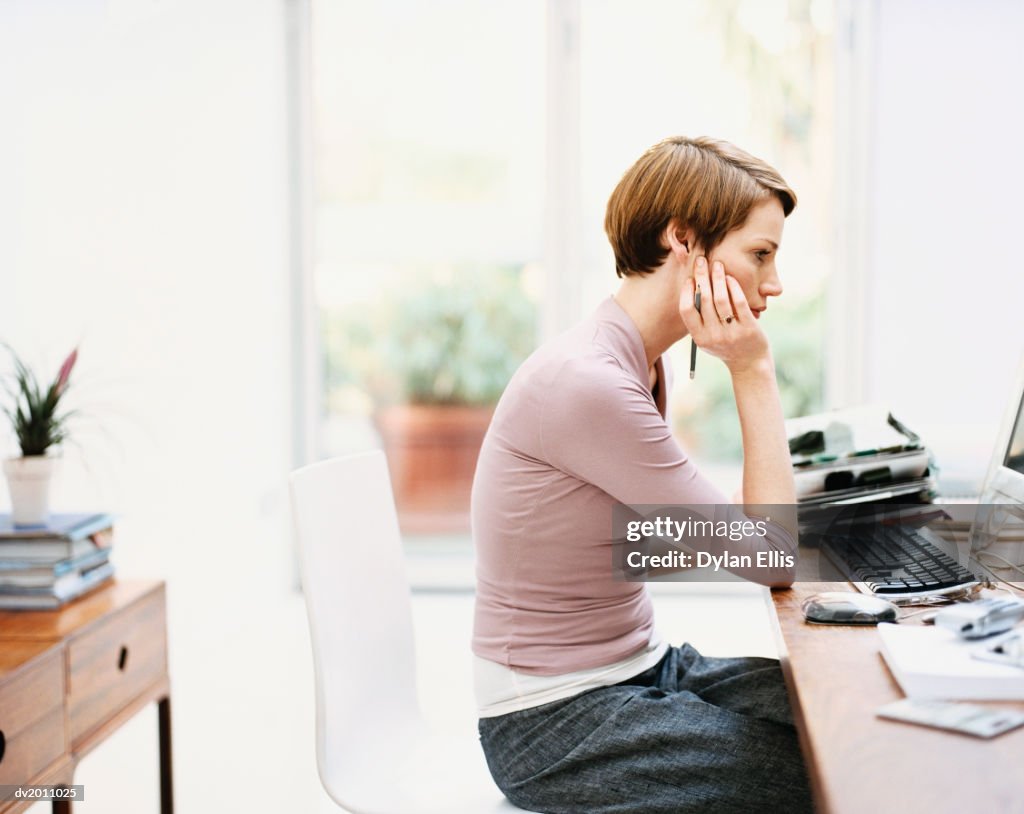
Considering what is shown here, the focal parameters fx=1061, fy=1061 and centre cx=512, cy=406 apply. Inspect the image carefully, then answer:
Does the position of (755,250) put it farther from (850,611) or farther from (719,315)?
(850,611)

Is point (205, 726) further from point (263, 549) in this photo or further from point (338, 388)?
point (338, 388)

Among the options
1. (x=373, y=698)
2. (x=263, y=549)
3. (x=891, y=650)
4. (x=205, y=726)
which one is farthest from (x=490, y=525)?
(x=263, y=549)

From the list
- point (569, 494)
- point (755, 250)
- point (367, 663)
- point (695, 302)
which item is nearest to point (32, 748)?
point (367, 663)

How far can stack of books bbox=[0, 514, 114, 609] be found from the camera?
1.74 m

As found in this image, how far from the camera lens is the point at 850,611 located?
1171mm

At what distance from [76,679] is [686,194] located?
114 centimetres

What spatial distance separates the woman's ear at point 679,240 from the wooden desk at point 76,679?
103cm

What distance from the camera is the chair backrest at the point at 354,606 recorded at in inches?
54.3

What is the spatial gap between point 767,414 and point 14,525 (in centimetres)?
128

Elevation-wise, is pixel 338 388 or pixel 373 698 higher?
pixel 338 388

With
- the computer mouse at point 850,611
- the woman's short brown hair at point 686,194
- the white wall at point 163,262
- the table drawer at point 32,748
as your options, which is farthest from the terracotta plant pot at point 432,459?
the computer mouse at point 850,611

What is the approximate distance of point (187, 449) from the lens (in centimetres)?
311

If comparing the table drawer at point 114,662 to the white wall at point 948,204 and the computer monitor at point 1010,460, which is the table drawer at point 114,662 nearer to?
the computer monitor at point 1010,460

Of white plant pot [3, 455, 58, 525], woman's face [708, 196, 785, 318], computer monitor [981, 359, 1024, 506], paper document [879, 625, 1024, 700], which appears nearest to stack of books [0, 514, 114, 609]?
white plant pot [3, 455, 58, 525]
